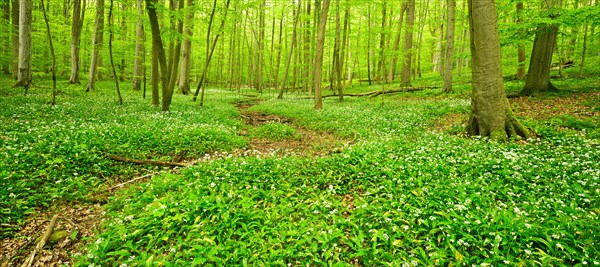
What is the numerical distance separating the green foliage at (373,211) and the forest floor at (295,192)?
0.03 metres

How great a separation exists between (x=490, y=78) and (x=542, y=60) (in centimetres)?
681

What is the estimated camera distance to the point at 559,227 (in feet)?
12.5

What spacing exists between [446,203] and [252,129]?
30.0ft

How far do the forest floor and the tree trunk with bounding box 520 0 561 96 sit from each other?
3.09 metres

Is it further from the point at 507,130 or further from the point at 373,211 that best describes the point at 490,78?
the point at 373,211

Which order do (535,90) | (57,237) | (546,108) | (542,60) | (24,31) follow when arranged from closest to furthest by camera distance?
1. (57,237)
2. (546,108)
3. (542,60)
4. (535,90)
5. (24,31)

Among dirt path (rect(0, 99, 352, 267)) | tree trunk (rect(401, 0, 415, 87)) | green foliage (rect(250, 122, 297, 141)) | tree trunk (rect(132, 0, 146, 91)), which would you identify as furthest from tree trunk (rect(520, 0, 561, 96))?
tree trunk (rect(132, 0, 146, 91))

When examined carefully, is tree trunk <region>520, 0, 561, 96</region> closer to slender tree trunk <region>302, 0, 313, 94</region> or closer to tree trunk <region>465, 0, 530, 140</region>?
tree trunk <region>465, 0, 530, 140</region>

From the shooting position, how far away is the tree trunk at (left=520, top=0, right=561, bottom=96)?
11.9 meters

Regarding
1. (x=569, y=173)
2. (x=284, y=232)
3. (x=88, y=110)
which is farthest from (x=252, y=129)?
(x=569, y=173)

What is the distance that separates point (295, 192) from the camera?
5609 mm

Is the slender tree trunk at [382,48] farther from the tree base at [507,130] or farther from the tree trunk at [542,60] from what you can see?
the tree base at [507,130]

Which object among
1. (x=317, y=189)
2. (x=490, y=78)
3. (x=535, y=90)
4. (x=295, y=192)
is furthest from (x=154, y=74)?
(x=535, y=90)

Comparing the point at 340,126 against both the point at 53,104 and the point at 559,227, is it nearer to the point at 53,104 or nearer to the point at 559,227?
the point at 559,227
